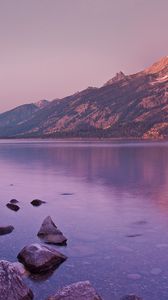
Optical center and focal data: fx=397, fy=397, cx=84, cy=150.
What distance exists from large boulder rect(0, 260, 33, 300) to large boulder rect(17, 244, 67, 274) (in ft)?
10.3

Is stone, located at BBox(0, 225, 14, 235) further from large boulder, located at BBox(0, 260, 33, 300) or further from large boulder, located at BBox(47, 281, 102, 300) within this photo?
large boulder, located at BBox(47, 281, 102, 300)

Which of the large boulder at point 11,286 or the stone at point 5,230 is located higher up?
the large boulder at point 11,286

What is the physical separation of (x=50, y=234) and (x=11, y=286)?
9.71 meters

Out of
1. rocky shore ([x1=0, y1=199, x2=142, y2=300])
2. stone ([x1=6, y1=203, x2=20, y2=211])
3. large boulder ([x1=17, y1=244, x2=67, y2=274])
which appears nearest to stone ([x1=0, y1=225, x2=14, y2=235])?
rocky shore ([x1=0, y1=199, x2=142, y2=300])

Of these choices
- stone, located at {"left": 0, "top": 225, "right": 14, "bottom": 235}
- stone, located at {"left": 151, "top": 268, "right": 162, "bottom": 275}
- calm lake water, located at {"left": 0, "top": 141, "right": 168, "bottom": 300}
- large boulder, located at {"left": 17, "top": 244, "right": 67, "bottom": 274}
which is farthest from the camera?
stone, located at {"left": 0, "top": 225, "right": 14, "bottom": 235}

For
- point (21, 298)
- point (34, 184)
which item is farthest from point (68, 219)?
point (34, 184)

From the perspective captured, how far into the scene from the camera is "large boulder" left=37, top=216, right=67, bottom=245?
25.1 m

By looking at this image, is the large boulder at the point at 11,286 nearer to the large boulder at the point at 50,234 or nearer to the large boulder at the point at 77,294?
the large boulder at the point at 77,294

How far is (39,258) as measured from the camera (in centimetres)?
2077

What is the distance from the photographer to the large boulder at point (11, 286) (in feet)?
53.2

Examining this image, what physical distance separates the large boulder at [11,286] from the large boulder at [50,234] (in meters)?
7.80

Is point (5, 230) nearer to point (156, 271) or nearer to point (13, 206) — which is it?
point (13, 206)

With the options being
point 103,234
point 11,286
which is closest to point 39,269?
point 11,286

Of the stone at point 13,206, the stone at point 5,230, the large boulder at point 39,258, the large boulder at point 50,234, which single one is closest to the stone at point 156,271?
the large boulder at point 39,258
